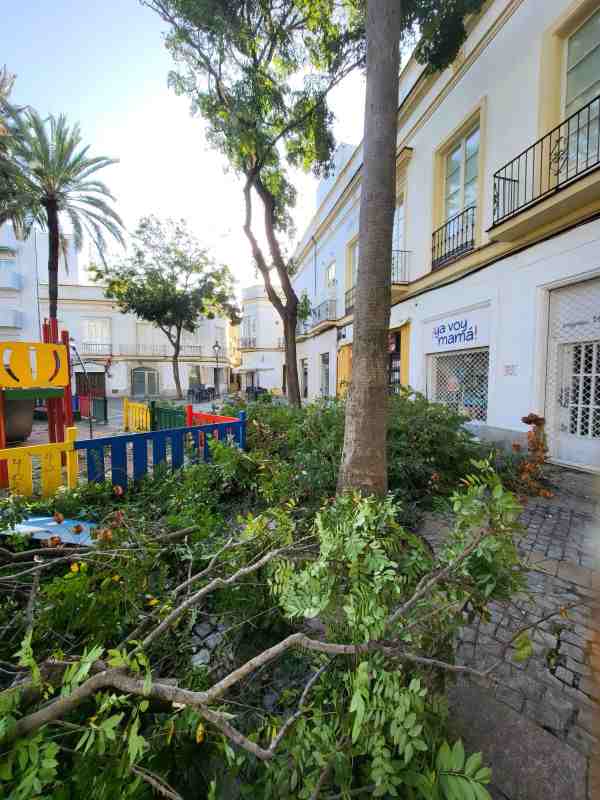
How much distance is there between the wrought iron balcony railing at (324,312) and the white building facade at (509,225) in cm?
679

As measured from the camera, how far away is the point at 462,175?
27.4 feet

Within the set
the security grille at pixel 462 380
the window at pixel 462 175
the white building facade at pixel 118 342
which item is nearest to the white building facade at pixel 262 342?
the white building facade at pixel 118 342

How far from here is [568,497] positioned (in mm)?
4789

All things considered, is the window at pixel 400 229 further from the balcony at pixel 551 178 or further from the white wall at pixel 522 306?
the balcony at pixel 551 178

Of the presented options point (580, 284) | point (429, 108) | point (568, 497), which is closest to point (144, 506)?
point (568, 497)

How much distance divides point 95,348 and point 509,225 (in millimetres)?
35984

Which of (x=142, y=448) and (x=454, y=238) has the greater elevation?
(x=454, y=238)

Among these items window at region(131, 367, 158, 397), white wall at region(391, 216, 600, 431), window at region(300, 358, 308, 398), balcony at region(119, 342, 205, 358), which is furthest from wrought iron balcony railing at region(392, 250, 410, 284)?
window at region(131, 367, 158, 397)

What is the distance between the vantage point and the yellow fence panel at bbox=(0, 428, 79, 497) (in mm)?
3746

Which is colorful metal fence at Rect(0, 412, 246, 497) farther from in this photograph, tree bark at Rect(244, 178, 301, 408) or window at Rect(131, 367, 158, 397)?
→ window at Rect(131, 367, 158, 397)

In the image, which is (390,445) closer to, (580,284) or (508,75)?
(580,284)

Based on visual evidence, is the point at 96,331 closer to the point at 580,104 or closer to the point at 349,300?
the point at 349,300

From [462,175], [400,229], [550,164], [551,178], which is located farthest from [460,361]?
[400,229]

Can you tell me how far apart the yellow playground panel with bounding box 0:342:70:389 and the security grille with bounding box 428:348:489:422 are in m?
7.11
